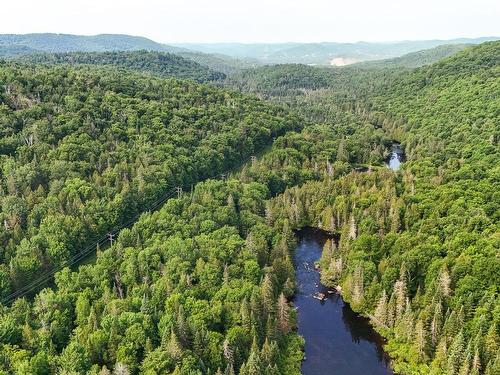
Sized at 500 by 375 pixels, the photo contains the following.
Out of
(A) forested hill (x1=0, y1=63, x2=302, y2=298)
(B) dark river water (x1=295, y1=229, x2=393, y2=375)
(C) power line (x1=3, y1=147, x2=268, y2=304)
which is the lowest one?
(B) dark river water (x1=295, y1=229, x2=393, y2=375)

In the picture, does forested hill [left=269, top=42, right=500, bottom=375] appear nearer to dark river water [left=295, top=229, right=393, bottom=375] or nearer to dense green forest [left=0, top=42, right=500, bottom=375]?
dense green forest [left=0, top=42, right=500, bottom=375]

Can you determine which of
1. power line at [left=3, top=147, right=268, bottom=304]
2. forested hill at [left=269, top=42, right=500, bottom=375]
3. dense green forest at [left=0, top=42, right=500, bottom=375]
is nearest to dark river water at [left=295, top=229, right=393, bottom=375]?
forested hill at [left=269, top=42, right=500, bottom=375]

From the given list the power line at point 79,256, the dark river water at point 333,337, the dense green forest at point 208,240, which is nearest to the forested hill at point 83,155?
the dense green forest at point 208,240

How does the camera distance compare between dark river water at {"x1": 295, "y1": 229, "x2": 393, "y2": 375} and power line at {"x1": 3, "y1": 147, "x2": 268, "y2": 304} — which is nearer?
dark river water at {"x1": 295, "y1": 229, "x2": 393, "y2": 375}

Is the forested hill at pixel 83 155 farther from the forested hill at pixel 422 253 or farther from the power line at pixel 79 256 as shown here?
the forested hill at pixel 422 253

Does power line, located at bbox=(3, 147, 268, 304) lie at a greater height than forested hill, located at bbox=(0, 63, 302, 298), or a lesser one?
lesser

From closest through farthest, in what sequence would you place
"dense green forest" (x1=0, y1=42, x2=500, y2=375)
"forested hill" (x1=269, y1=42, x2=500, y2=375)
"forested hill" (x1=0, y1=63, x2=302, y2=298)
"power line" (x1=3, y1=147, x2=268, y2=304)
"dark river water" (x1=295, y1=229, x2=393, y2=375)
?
1. "dense green forest" (x1=0, y1=42, x2=500, y2=375)
2. "forested hill" (x1=269, y1=42, x2=500, y2=375)
3. "dark river water" (x1=295, y1=229, x2=393, y2=375)
4. "power line" (x1=3, y1=147, x2=268, y2=304)
5. "forested hill" (x1=0, y1=63, x2=302, y2=298)

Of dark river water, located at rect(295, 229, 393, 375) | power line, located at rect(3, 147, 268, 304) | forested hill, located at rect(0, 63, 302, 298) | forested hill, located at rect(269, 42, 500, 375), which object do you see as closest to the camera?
forested hill, located at rect(269, 42, 500, 375)
